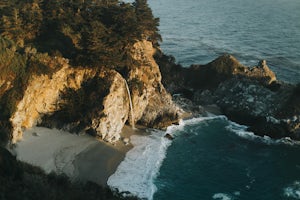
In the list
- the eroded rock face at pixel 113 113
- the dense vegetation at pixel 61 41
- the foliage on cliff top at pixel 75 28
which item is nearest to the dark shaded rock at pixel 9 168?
Result: the dense vegetation at pixel 61 41

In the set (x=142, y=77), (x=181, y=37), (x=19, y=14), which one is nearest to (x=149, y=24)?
(x=142, y=77)

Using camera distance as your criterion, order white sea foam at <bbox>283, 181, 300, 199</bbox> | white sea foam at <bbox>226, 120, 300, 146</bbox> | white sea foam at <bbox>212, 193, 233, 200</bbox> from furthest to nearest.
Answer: white sea foam at <bbox>226, 120, 300, 146</bbox>, white sea foam at <bbox>283, 181, 300, 199</bbox>, white sea foam at <bbox>212, 193, 233, 200</bbox>

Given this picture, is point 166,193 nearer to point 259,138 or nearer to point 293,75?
point 259,138

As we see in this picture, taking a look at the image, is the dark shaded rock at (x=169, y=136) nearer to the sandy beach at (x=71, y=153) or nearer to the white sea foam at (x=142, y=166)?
the white sea foam at (x=142, y=166)

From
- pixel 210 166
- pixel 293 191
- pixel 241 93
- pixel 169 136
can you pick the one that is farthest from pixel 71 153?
pixel 241 93

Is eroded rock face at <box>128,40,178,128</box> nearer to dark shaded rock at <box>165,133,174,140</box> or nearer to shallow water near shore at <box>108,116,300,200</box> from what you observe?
shallow water near shore at <box>108,116,300,200</box>

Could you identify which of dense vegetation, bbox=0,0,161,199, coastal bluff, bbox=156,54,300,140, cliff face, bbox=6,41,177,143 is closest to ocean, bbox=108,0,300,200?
coastal bluff, bbox=156,54,300,140

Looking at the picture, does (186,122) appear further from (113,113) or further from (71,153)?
(71,153)
